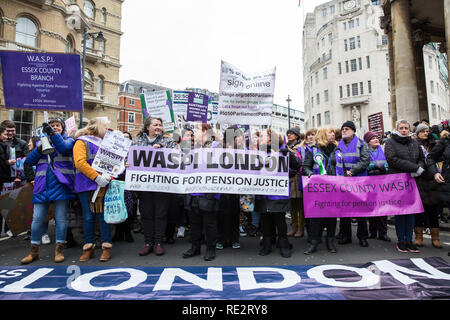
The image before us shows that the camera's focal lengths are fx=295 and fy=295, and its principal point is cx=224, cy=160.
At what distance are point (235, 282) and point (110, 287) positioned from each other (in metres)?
1.38

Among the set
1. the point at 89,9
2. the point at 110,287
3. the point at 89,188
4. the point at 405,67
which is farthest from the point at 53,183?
the point at 89,9

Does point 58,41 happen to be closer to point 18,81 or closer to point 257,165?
point 18,81

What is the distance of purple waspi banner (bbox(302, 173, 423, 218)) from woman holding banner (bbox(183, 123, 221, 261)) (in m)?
1.58

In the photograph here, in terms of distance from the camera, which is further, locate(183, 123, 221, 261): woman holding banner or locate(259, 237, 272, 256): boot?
locate(259, 237, 272, 256): boot

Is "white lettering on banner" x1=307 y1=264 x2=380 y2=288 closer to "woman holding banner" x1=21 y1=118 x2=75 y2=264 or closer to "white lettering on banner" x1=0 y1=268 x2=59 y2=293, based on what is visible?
"white lettering on banner" x1=0 y1=268 x2=59 y2=293

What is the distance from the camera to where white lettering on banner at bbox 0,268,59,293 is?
3.14m

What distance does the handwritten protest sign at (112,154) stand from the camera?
4.55 metres

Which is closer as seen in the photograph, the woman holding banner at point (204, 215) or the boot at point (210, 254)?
the boot at point (210, 254)

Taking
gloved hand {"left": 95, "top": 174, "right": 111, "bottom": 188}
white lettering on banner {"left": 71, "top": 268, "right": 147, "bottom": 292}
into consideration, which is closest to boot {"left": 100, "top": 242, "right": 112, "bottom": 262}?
white lettering on banner {"left": 71, "top": 268, "right": 147, "bottom": 292}

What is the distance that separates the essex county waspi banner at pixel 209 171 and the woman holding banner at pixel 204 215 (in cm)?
16

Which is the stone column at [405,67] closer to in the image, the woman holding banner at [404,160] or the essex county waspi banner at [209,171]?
the woman holding banner at [404,160]

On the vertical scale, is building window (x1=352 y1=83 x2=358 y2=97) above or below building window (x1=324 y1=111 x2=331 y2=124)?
above

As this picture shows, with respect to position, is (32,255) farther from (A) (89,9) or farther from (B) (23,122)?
(A) (89,9)

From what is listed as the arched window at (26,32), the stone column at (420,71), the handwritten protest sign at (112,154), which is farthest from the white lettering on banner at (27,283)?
the arched window at (26,32)
